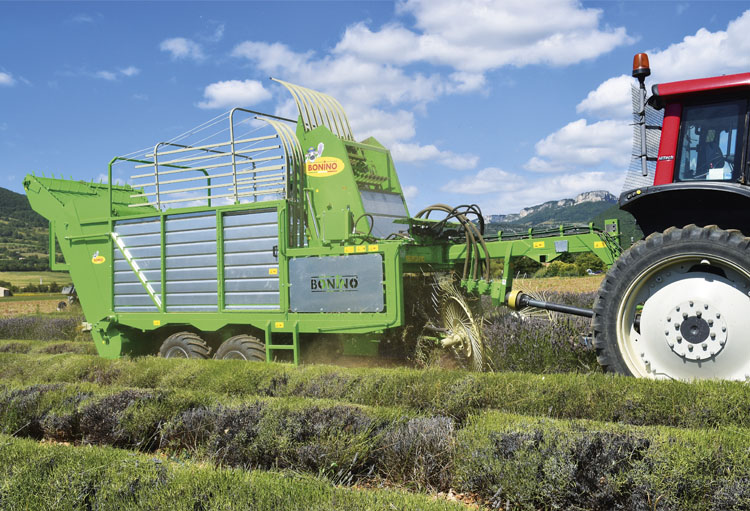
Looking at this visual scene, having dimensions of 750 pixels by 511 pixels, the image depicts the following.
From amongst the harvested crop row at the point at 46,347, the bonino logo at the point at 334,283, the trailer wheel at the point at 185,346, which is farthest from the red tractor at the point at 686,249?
the harvested crop row at the point at 46,347

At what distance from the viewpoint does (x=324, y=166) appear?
8.23m

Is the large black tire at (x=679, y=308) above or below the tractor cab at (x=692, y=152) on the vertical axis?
below

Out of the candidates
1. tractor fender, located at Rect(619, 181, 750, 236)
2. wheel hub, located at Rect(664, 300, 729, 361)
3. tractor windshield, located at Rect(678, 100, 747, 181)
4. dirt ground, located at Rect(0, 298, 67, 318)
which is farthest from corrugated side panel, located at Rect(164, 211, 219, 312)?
dirt ground, located at Rect(0, 298, 67, 318)

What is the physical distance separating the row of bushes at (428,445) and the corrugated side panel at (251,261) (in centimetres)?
261

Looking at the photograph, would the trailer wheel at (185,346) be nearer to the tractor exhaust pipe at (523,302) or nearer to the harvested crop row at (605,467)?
the tractor exhaust pipe at (523,302)

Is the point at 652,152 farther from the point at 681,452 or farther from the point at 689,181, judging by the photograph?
the point at 681,452

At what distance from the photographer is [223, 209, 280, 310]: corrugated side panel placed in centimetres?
787

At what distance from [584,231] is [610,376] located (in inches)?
81.1

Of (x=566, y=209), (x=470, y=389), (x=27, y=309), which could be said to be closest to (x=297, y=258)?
(x=470, y=389)

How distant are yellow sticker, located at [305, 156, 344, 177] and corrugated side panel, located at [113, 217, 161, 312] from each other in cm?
237

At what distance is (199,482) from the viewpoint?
347 cm

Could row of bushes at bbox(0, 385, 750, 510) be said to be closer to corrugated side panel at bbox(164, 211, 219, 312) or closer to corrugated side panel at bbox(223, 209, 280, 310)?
corrugated side panel at bbox(223, 209, 280, 310)

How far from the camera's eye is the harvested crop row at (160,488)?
319cm

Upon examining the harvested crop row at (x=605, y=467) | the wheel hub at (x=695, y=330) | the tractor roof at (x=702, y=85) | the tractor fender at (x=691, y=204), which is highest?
the tractor roof at (x=702, y=85)
